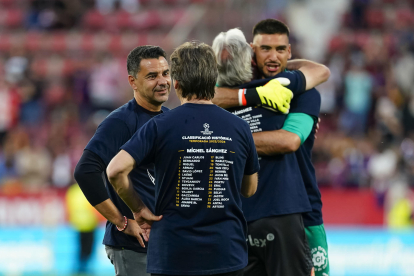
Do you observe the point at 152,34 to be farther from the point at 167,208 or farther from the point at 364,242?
the point at 167,208

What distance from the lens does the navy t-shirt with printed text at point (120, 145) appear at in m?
3.74

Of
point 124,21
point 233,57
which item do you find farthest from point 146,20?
point 233,57

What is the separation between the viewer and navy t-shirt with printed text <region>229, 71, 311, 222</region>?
4047 millimetres

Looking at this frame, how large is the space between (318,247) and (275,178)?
25.5 inches

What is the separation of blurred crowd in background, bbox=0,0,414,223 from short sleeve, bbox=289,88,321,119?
24.0ft

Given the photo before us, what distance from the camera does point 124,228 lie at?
3.71 meters

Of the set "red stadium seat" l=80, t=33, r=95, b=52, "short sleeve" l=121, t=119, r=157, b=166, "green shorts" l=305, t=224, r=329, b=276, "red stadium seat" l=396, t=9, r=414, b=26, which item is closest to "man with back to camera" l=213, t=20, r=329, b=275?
"green shorts" l=305, t=224, r=329, b=276

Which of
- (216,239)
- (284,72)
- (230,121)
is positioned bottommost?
(216,239)

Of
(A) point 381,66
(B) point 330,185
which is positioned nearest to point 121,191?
(B) point 330,185

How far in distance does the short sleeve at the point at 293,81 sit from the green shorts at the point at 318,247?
101 cm

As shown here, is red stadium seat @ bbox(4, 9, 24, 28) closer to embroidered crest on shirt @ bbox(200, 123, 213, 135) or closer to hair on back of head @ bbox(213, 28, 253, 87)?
hair on back of head @ bbox(213, 28, 253, 87)

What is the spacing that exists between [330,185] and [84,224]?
4.80 meters

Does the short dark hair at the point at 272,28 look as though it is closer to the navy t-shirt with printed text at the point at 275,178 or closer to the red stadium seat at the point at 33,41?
the navy t-shirt with printed text at the point at 275,178

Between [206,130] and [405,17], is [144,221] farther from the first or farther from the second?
[405,17]
